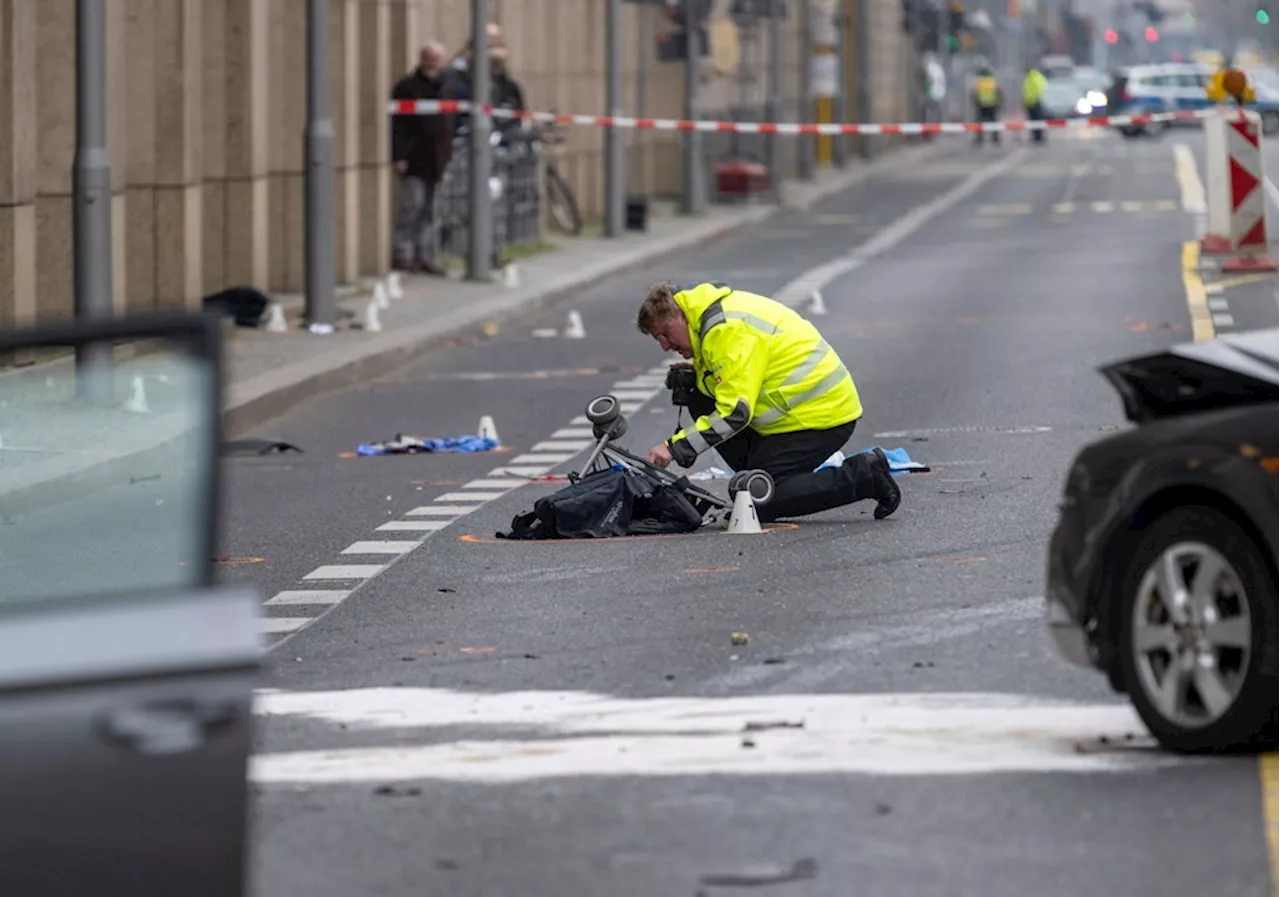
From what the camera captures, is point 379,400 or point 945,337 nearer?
point 379,400

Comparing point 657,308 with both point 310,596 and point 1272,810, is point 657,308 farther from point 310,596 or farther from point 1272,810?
point 1272,810

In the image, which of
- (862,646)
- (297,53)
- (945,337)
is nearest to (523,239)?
(297,53)

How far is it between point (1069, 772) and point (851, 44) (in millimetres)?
74311

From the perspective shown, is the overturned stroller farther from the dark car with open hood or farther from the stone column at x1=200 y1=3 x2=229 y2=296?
the stone column at x1=200 y1=3 x2=229 y2=296

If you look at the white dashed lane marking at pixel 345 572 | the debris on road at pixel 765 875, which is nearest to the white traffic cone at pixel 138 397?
the debris on road at pixel 765 875

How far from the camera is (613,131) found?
37125mm

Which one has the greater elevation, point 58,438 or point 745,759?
point 58,438

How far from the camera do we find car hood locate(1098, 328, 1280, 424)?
301 inches

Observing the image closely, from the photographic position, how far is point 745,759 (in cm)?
754

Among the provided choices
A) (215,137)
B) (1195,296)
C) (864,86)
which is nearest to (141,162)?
(215,137)

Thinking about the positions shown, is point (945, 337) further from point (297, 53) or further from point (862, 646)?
point (862, 646)

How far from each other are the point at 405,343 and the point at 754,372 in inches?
402

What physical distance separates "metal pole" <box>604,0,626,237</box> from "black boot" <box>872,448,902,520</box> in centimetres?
2413

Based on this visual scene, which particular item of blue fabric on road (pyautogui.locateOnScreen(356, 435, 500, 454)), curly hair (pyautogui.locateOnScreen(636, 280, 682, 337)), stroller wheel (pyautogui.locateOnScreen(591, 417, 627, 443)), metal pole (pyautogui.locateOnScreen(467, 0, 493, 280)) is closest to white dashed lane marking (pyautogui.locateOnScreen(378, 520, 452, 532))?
stroller wheel (pyautogui.locateOnScreen(591, 417, 627, 443))
